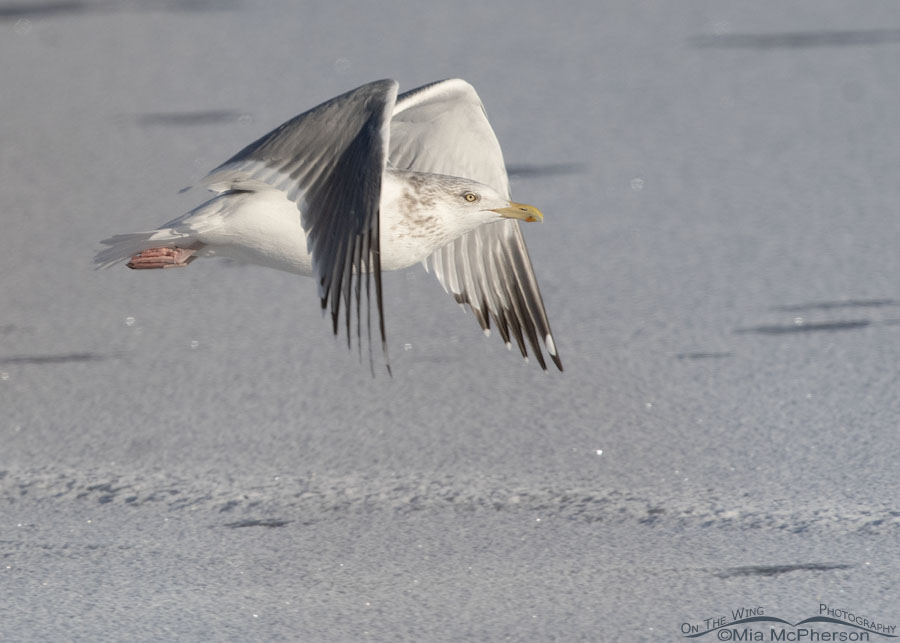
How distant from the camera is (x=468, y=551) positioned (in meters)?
2.83

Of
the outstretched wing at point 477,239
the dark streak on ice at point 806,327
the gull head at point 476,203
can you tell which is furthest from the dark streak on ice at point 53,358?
the dark streak on ice at point 806,327

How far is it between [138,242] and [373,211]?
74cm

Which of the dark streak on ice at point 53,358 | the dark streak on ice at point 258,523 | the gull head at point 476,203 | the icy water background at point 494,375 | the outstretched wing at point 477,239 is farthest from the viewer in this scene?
the dark streak on ice at point 53,358

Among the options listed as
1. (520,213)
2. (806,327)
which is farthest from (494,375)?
(806,327)

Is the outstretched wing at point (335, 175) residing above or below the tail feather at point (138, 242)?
above

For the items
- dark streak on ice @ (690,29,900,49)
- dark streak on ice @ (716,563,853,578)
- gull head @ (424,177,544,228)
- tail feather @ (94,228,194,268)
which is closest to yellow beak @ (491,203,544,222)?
gull head @ (424,177,544,228)

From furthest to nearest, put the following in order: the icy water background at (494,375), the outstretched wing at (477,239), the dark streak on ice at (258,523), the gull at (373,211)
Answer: the outstretched wing at (477,239), the dark streak on ice at (258,523), the gull at (373,211), the icy water background at (494,375)

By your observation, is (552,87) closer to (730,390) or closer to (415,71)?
(415,71)

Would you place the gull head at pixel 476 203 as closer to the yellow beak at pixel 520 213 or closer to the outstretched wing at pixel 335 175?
the yellow beak at pixel 520 213

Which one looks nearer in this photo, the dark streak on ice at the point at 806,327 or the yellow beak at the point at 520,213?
the yellow beak at the point at 520,213

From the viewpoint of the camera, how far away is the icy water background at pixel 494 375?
270 cm

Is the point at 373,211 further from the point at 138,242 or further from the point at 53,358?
the point at 53,358

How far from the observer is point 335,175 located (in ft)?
9.61

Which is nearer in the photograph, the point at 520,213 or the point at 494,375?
the point at 520,213
